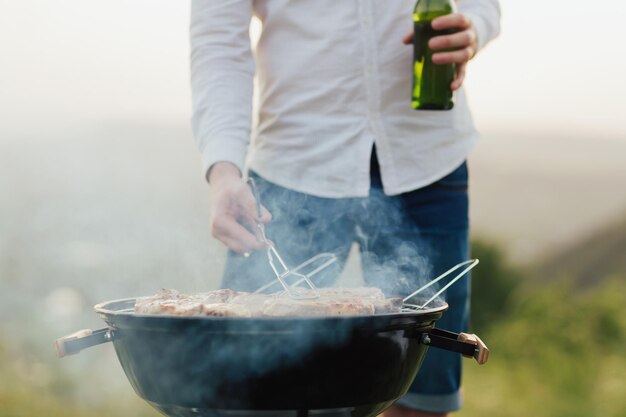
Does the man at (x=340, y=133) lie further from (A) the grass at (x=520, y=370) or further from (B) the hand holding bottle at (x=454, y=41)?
(A) the grass at (x=520, y=370)

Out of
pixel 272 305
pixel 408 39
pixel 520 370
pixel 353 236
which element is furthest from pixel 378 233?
pixel 520 370

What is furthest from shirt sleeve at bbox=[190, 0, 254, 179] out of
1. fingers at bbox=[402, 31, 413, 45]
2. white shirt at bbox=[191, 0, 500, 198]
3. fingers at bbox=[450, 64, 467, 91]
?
fingers at bbox=[450, 64, 467, 91]

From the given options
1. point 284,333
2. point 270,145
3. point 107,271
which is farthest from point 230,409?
point 107,271

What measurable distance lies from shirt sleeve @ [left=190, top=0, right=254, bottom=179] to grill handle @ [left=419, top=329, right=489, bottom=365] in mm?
697

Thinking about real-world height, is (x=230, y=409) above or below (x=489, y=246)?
above

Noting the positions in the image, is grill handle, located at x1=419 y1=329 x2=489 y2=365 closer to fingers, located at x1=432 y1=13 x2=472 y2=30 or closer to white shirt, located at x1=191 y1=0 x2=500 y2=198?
white shirt, located at x1=191 y1=0 x2=500 y2=198

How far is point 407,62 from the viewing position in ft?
6.41

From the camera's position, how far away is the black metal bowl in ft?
4.14

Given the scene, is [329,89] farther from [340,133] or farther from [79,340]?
[79,340]

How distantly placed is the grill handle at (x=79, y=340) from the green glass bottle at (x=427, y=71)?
998 mm

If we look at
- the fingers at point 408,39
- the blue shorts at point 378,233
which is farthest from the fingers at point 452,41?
the blue shorts at point 378,233

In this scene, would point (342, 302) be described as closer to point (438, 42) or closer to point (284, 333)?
point (284, 333)

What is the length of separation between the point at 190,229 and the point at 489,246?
417 cm

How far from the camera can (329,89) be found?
192 centimetres
